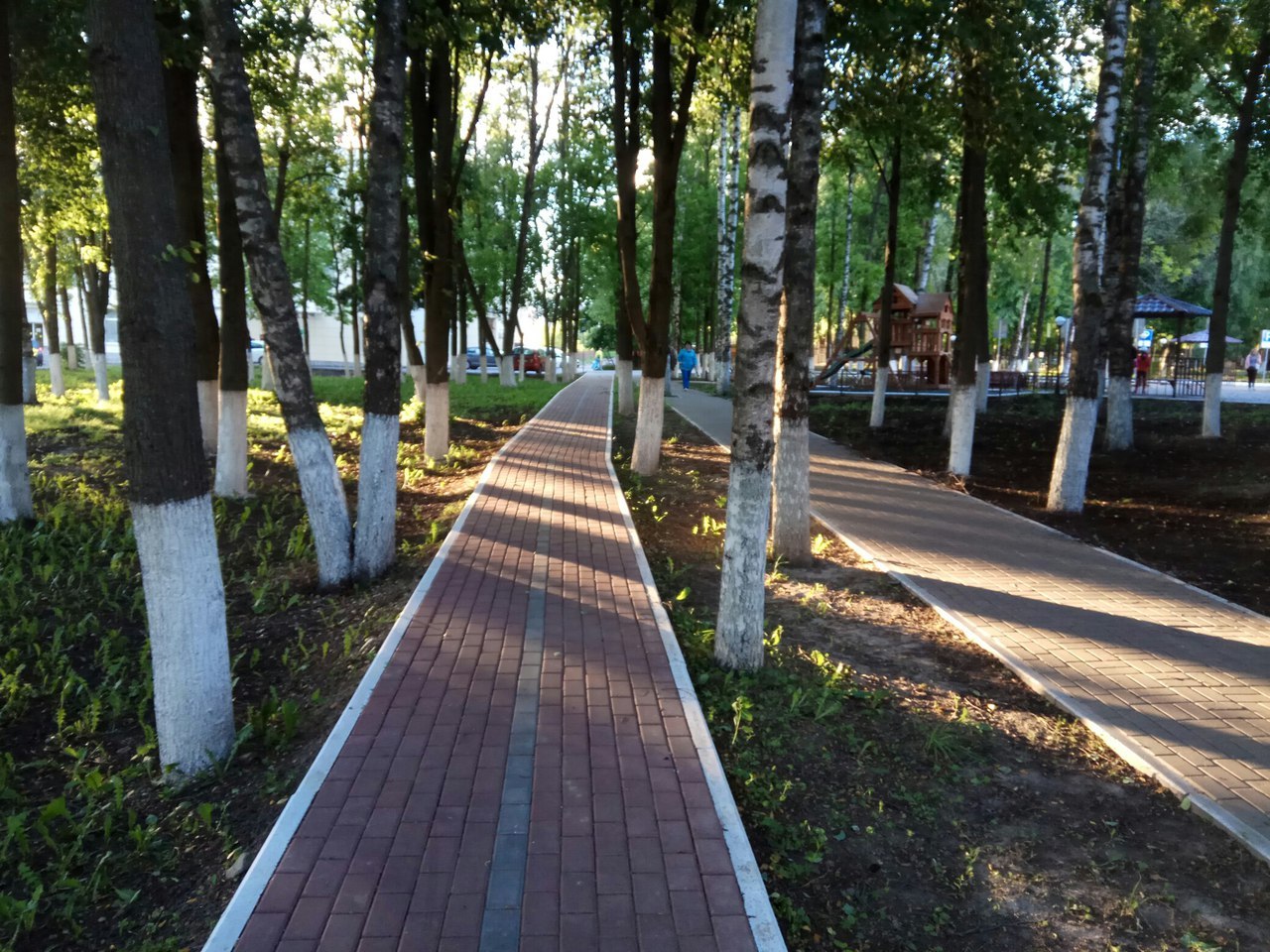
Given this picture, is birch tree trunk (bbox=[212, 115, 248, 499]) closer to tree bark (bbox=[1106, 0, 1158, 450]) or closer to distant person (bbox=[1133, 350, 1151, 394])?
tree bark (bbox=[1106, 0, 1158, 450])

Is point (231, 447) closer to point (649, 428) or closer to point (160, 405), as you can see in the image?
point (649, 428)

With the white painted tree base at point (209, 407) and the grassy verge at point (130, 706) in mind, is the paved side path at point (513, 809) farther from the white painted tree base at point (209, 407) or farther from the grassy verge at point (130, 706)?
the white painted tree base at point (209, 407)

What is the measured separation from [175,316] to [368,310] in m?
2.81

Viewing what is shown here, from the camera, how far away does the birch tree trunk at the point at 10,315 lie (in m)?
7.79

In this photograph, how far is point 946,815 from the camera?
3.75 metres

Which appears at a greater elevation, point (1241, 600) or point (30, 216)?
point (30, 216)

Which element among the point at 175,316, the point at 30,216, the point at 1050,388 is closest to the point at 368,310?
the point at 175,316

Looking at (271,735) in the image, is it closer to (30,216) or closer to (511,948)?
(511,948)

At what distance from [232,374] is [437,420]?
3839 mm

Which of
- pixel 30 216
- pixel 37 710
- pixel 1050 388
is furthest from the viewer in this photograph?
pixel 1050 388

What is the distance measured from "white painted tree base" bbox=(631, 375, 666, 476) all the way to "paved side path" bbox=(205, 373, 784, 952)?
6.06 meters

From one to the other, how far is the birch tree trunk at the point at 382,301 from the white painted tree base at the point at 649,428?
513 centimetres

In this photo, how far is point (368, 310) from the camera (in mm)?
6680

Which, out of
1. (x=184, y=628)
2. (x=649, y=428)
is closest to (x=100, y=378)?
(x=649, y=428)
